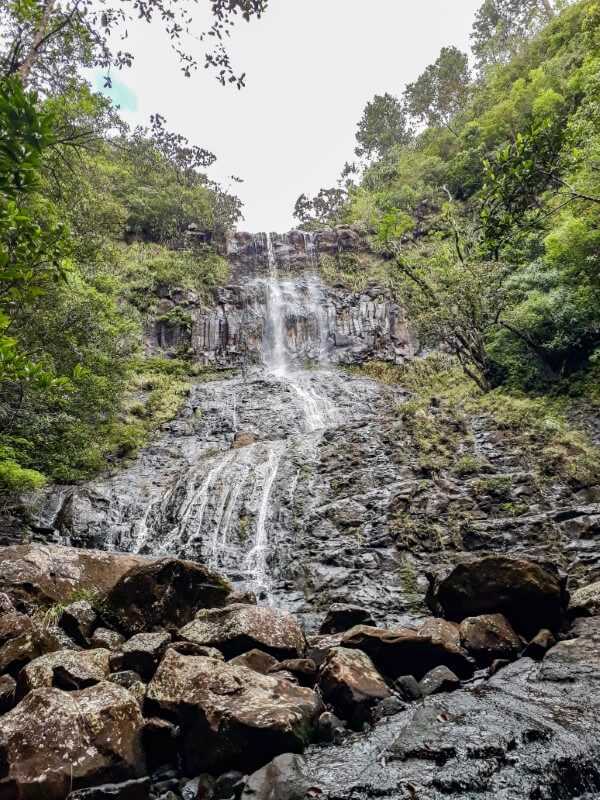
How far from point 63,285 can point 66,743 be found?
1193 centimetres

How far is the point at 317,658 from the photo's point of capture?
5.54 m

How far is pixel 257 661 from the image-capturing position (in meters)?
5.15

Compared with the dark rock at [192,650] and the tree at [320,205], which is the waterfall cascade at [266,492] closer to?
the dark rock at [192,650]

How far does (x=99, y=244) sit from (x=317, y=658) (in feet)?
57.4

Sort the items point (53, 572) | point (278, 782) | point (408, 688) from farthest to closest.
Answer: point (53, 572)
point (408, 688)
point (278, 782)

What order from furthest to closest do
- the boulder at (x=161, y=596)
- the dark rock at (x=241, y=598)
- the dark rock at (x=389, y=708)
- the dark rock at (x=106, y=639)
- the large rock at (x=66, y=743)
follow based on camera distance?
the dark rock at (x=241, y=598) → the boulder at (x=161, y=596) → the dark rock at (x=106, y=639) → the dark rock at (x=389, y=708) → the large rock at (x=66, y=743)

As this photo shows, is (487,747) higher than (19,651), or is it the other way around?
(19,651)

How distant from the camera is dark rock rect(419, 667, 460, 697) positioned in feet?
16.3

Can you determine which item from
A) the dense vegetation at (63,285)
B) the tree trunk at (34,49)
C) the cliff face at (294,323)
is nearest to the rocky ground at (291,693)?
the dense vegetation at (63,285)

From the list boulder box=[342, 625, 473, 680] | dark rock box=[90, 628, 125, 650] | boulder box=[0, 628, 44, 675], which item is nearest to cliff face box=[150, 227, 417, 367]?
dark rock box=[90, 628, 125, 650]

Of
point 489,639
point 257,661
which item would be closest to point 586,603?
point 489,639

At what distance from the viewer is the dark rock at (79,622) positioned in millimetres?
5849

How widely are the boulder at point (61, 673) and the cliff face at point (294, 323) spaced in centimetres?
2185

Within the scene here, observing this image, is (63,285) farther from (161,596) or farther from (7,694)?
(7,694)
